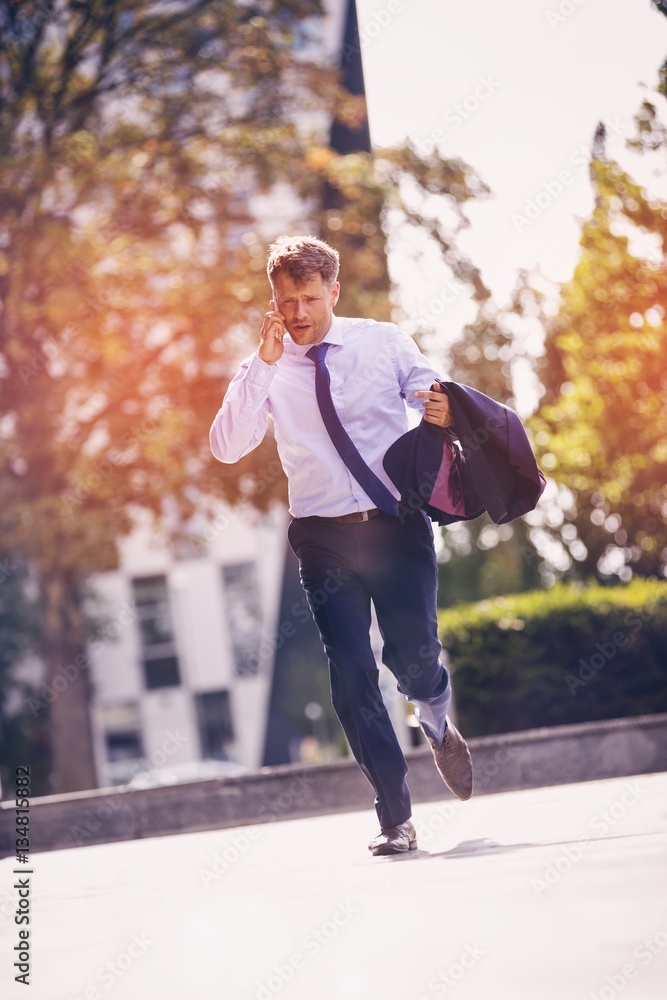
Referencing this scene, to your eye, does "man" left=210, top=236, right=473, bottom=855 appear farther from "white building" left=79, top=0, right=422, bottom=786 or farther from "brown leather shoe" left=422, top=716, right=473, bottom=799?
"white building" left=79, top=0, right=422, bottom=786

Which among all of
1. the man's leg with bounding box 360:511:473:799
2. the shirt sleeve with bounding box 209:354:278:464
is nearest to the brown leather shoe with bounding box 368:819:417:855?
the man's leg with bounding box 360:511:473:799

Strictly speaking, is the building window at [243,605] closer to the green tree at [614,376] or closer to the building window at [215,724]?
the building window at [215,724]

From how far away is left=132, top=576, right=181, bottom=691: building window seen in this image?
1681 inches

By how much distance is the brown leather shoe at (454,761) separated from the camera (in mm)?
4145

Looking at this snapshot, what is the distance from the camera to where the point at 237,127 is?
597 inches

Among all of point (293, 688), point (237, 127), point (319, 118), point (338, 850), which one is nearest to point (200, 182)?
point (237, 127)

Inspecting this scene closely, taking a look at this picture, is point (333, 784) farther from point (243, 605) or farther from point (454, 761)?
point (243, 605)

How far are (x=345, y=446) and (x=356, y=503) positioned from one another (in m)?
0.19

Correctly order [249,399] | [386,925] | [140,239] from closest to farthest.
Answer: [386,925] < [249,399] < [140,239]

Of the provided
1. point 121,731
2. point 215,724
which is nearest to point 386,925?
point 215,724

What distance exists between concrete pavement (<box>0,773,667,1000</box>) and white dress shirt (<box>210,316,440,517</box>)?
1140 millimetres

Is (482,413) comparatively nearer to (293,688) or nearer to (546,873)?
(546,873)

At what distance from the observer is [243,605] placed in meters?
43.8

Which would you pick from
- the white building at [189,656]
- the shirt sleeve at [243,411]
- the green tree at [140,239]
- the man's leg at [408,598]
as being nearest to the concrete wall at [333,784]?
the man's leg at [408,598]
